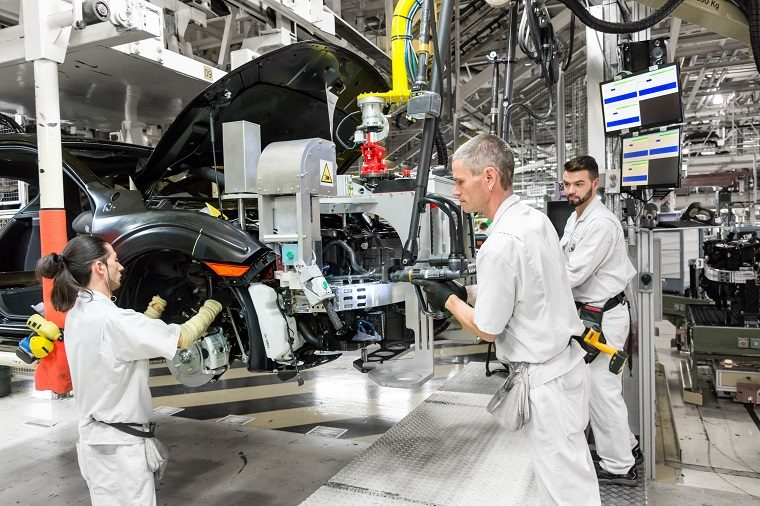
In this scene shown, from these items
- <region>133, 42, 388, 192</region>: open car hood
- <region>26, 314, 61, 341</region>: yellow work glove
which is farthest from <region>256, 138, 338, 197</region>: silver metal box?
<region>26, 314, 61, 341</region>: yellow work glove

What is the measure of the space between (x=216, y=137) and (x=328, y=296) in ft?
4.58

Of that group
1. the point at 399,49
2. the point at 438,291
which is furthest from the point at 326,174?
the point at 438,291

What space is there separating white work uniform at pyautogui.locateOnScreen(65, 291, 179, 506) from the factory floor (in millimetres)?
1101

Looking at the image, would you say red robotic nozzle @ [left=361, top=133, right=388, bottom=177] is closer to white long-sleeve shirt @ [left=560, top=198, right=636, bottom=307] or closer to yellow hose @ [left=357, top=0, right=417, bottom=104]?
yellow hose @ [left=357, top=0, right=417, bottom=104]

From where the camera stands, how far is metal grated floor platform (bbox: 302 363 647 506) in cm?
245

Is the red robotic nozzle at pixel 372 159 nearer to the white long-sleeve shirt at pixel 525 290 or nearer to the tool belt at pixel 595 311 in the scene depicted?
the tool belt at pixel 595 311

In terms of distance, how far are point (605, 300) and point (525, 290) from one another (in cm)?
142

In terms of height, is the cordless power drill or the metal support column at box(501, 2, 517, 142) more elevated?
the metal support column at box(501, 2, 517, 142)

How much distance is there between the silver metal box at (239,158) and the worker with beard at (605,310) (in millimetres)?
1764

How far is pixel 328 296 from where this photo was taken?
2.66m

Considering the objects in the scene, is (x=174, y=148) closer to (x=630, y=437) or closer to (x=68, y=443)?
(x=68, y=443)

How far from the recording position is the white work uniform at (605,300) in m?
2.89

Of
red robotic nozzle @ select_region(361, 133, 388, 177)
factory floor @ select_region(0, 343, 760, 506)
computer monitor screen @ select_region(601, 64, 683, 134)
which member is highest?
computer monitor screen @ select_region(601, 64, 683, 134)

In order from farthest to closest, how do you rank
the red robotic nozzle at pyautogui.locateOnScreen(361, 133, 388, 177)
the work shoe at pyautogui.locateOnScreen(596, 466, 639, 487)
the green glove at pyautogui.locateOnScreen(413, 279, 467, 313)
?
the red robotic nozzle at pyautogui.locateOnScreen(361, 133, 388, 177), the work shoe at pyautogui.locateOnScreen(596, 466, 639, 487), the green glove at pyautogui.locateOnScreen(413, 279, 467, 313)
